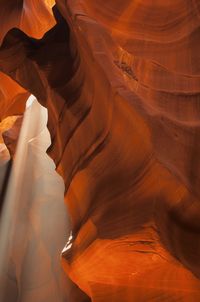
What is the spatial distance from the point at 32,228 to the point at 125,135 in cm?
222

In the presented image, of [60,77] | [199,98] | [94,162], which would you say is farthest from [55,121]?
[199,98]

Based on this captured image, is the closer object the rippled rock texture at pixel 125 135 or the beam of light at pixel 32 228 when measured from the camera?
the rippled rock texture at pixel 125 135

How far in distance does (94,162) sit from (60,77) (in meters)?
0.61

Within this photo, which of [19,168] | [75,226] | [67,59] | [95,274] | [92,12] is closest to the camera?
[95,274]

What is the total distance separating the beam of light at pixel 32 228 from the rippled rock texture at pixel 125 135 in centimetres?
142

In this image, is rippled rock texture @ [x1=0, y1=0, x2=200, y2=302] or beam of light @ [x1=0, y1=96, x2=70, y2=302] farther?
beam of light @ [x1=0, y1=96, x2=70, y2=302]

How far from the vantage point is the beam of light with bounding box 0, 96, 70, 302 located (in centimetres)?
369

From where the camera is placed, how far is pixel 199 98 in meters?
2.49

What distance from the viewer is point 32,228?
13.6ft

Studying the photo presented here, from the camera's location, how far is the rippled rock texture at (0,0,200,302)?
202 cm

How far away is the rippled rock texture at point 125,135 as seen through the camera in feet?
6.64

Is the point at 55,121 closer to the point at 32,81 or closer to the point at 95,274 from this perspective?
the point at 32,81

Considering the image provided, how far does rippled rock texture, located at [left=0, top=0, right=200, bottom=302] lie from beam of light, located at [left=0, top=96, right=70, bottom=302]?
4.67 feet

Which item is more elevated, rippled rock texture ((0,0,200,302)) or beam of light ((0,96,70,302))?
rippled rock texture ((0,0,200,302))
